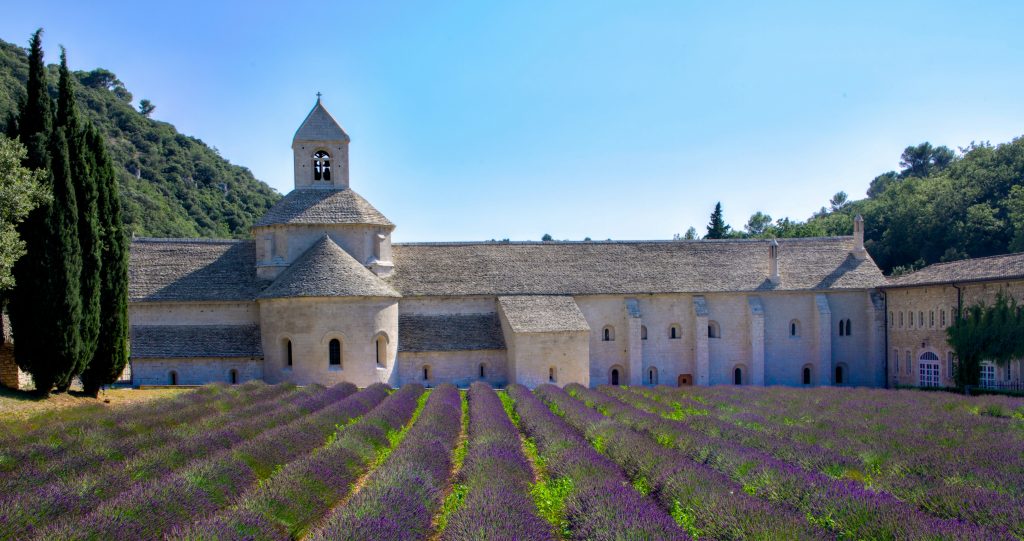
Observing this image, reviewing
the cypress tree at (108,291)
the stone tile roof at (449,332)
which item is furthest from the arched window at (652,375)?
the cypress tree at (108,291)

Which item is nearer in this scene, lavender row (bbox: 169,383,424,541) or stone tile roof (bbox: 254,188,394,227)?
lavender row (bbox: 169,383,424,541)

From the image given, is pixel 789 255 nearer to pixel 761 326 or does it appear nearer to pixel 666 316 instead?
pixel 761 326

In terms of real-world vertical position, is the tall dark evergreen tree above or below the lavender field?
above

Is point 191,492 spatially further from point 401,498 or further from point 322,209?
point 322,209

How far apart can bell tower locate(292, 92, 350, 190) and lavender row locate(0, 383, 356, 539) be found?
22.0 meters

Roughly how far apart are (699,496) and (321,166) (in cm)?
3175

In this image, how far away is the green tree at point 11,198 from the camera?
19.8 meters

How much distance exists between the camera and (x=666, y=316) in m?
38.4

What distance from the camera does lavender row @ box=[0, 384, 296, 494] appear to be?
1123cm

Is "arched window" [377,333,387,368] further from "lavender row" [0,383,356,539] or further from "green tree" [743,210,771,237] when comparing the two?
"green tree" [743,210,771,237]

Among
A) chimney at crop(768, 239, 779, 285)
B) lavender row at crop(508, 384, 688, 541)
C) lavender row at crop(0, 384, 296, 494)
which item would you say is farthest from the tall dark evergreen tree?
chimney at crop(768, 239, 779, 285)

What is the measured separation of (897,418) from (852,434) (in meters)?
4.12

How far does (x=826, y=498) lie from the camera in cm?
981

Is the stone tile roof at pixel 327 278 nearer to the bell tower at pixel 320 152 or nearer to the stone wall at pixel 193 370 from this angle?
the stone wall at pixel 193 370
